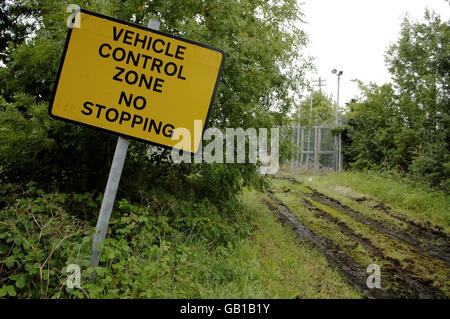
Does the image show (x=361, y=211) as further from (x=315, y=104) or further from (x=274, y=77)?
(x=315, y=104)

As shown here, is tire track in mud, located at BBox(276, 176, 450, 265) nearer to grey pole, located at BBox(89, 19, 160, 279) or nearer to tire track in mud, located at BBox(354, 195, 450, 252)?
tire track in mud, located at BBox(354, 195, 450, 252)

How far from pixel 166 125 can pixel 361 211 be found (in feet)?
21.4

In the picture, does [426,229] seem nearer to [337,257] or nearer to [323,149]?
[337,257]

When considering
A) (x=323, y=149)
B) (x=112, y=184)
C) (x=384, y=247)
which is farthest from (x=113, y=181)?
(x=323, y=149)

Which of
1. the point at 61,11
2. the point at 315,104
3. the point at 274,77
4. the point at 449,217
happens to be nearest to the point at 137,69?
the point at 61,11

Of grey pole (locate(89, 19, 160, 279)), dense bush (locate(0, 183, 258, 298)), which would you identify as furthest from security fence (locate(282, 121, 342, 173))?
grey pole (locate(89, 19, 160, 279))

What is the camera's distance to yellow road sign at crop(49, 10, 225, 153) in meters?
1.89

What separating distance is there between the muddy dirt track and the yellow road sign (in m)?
2.89

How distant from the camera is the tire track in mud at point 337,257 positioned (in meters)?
3.16

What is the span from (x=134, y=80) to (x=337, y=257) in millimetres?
3762

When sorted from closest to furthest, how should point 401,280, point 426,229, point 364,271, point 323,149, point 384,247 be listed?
point 401,280, point 364,271, point 384,247, point 426,229, point 323,149

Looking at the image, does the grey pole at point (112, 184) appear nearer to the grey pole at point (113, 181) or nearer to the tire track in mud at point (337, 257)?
the grey pole at point (113, 181)

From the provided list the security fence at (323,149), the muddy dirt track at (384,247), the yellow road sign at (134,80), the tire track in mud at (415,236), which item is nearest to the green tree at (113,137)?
the yellow road sign at (134,80)

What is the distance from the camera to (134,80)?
→ 1.95 m
